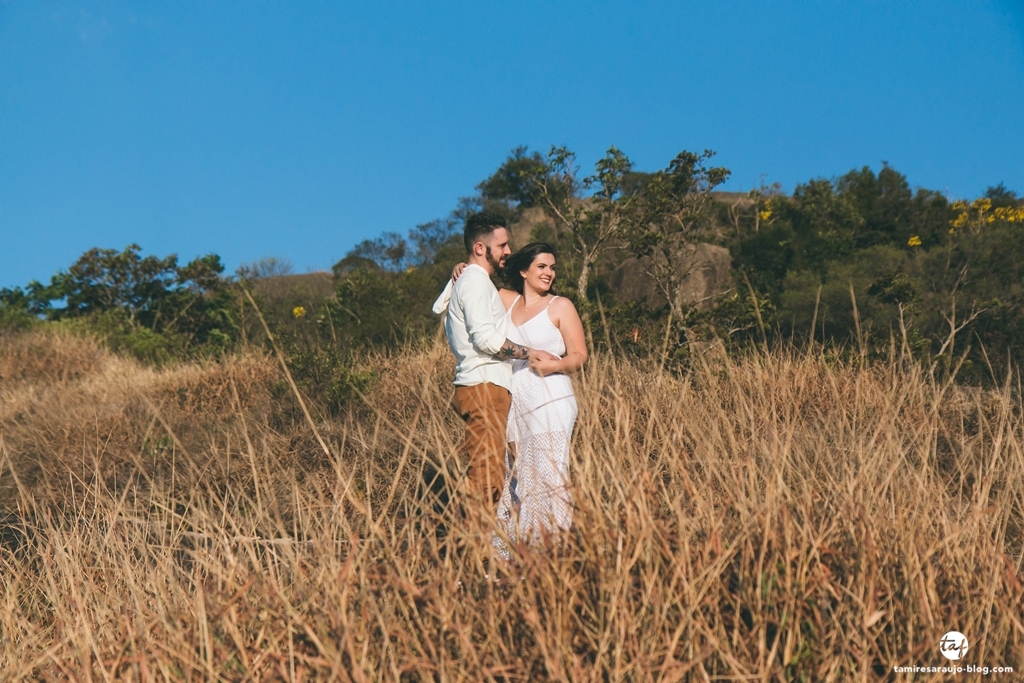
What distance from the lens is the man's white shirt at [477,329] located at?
12.7 feet

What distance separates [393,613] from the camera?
7.53 feet

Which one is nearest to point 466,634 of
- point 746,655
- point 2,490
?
point 746,655

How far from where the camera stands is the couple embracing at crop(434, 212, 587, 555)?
12.4 ft

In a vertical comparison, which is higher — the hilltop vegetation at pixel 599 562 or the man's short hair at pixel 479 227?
the man's short hair at pixel 479 227

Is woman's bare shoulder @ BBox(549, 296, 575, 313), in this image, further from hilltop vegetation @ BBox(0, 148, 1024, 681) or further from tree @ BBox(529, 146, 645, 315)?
tree @ BBox(529, 146, 645, 315)

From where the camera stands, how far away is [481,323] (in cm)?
386

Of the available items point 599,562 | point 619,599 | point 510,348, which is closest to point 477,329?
point 510,348

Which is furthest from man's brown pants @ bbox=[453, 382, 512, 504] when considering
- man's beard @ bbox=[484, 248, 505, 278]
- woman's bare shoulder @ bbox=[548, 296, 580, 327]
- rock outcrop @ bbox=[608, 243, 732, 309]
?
rock outcrop @ bbox=[608, 243, 732, 309]

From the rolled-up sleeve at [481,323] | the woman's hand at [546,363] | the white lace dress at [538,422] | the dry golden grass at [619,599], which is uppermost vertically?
the rolled-up sleeve at [481,323]

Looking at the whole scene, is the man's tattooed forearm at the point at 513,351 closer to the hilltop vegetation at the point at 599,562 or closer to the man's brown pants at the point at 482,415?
the man's brown pants at the point at 482,415

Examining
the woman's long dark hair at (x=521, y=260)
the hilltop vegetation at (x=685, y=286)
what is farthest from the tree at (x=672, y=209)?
the woman's long dark hair at (x=521, y=260)

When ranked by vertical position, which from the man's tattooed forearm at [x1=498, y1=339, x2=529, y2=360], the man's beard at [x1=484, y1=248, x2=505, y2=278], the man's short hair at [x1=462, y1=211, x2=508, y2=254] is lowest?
the man's tattooed forearm at [x1=498, y1=339, x2=529, y2=360]

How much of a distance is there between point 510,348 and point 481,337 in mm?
166

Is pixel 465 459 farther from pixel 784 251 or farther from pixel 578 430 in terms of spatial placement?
pixel 784 251
